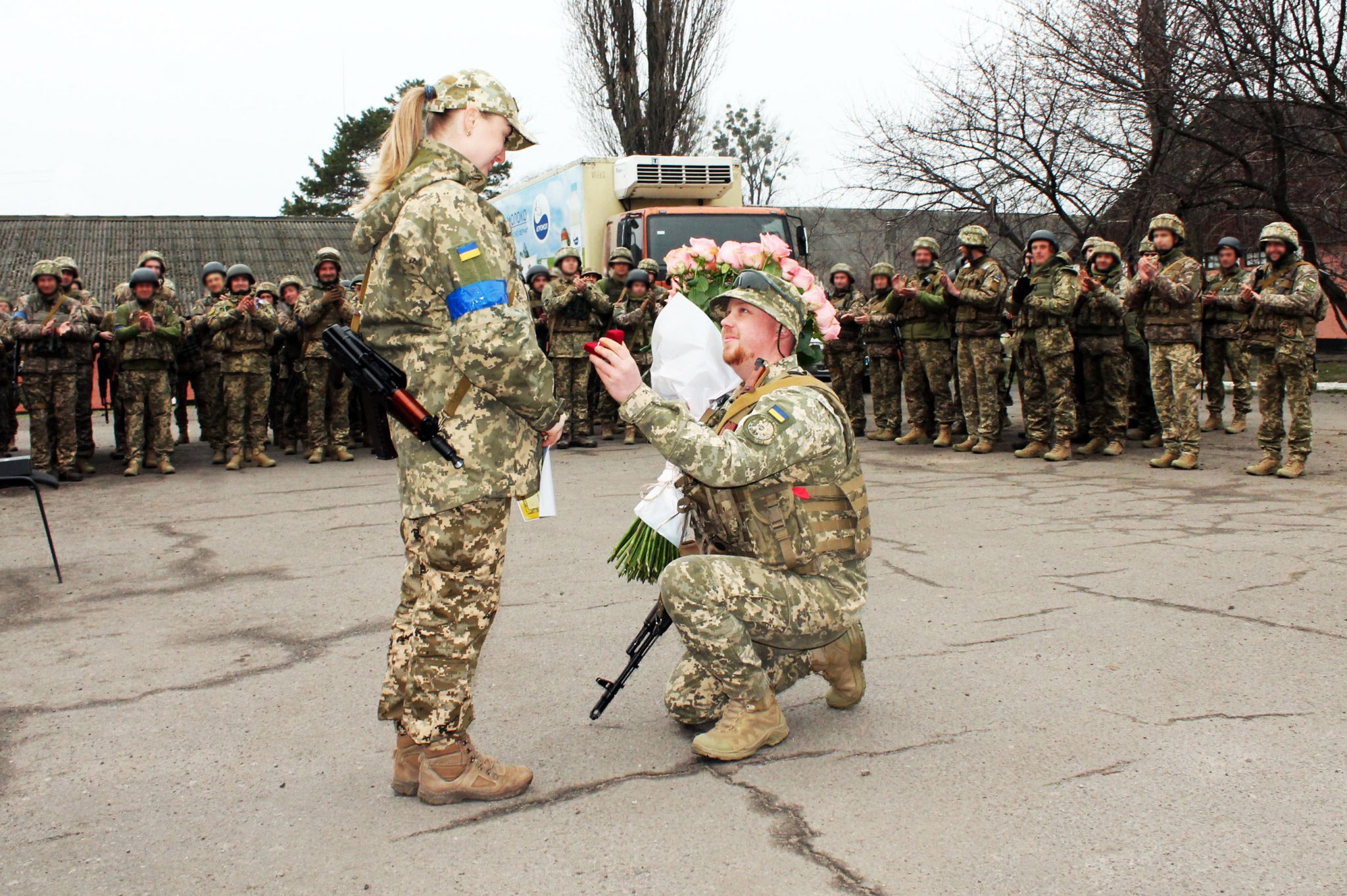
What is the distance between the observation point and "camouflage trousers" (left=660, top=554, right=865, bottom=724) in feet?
11.4

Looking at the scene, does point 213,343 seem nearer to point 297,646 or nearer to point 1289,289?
point 297,646

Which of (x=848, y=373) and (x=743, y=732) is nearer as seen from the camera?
(x=743, y=732)

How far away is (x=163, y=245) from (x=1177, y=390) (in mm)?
24325

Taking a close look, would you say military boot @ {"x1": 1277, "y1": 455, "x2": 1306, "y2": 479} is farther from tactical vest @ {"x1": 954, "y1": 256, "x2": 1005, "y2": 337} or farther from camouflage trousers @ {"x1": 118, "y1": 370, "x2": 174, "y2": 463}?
camouflage trousers @ {"x1": 118, "y1": 370, "x2": 174, "y2": 463}

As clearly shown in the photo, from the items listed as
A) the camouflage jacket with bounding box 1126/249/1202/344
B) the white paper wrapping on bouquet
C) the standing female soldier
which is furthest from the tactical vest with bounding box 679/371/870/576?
the camouflage jacket with bounding box 1126/249/1202/344

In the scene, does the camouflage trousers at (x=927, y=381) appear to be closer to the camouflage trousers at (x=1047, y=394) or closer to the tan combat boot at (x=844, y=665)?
the camouflage trousers at (x=1047, y=394)

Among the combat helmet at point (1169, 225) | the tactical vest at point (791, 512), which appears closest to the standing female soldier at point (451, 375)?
the tactical vest at point (791, 512)

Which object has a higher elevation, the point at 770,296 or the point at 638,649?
the point at 770,296

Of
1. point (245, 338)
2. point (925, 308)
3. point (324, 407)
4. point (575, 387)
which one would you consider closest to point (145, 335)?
point (245, 338)

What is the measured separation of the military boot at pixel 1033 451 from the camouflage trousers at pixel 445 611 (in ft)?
27.8

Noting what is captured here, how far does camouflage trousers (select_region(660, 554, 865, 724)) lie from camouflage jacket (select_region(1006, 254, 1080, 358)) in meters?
7.42

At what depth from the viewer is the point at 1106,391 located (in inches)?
425

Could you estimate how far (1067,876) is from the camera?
2.75 metres

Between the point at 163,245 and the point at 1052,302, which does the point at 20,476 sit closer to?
the point at 1052,302
